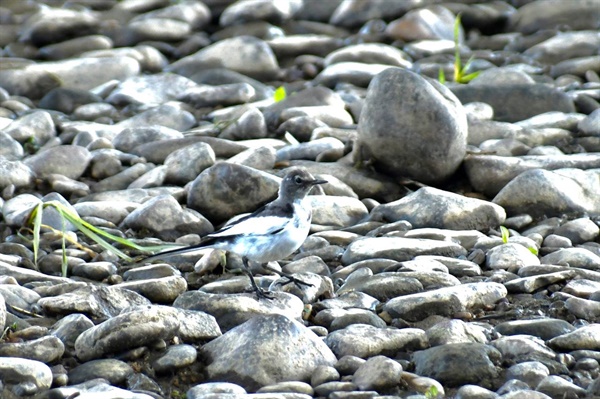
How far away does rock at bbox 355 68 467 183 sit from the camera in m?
8.67

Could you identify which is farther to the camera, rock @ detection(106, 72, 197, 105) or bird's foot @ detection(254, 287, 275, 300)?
rock @ detection(106, 72, 197, 105)

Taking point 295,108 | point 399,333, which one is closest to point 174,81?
point 295,108

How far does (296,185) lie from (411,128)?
1.93m

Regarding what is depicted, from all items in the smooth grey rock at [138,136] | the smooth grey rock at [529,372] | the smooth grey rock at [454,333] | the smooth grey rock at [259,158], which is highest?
the smooth grey rock at [529,372]

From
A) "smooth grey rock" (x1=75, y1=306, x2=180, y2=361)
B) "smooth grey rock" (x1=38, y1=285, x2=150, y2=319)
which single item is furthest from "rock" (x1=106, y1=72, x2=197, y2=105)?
"smooth grey rock" (x1=75, y1=306, x2=180, y2=361)

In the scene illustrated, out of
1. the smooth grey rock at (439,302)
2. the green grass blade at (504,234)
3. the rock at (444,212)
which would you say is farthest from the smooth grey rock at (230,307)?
the rock at (444,212)

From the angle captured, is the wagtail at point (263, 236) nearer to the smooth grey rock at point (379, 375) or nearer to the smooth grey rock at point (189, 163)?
the smooth grey rock at point (379, 375)

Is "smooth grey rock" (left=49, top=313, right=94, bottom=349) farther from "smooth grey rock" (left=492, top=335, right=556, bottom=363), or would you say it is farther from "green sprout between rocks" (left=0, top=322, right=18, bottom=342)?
"smooth grey rock" (left=492, top=335, right=556, bottom=363)

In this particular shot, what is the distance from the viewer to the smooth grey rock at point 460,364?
500cm

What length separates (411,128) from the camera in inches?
342

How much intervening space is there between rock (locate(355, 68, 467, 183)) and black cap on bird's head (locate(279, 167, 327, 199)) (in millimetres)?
1773

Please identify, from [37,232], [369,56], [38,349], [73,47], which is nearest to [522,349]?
[38,349]

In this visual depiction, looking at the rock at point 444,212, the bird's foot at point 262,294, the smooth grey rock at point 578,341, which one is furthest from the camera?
the rock at point 444,212

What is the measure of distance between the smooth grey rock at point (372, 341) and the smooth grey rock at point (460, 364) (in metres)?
0.20
